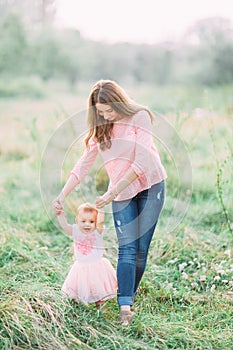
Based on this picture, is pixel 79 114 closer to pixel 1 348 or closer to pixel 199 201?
pixel 1 348

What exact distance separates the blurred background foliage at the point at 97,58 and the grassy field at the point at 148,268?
2.05 m

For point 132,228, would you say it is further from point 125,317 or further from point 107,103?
point 107,103

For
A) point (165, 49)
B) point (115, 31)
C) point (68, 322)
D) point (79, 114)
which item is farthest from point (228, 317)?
point (165, 49)

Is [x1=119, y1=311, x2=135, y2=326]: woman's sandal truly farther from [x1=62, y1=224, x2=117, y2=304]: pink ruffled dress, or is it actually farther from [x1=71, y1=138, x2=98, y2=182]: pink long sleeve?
[x1=71, y1=138, x2=98, y2=182]: pink long sleeve

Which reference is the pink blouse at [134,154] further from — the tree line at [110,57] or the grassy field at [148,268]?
the tree line at [110,57]

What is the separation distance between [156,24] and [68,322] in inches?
193

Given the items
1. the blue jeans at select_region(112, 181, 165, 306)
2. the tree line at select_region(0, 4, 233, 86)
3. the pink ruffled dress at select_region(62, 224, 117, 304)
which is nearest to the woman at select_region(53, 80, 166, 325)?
the blue jeans at select_region(112, 181, 165, 306)

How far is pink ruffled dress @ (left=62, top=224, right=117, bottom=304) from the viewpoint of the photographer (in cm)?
281

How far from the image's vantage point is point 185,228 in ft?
13.2

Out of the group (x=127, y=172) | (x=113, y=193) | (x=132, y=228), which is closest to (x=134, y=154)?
(x=127, y=172)

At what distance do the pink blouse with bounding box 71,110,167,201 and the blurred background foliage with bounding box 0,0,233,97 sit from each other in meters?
4.80

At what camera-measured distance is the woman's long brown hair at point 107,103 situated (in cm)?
269

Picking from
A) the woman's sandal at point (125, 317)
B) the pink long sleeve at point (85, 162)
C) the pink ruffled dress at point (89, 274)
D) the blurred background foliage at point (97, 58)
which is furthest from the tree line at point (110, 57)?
the woman's sandal at point (125, 317)

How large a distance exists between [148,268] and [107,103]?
122 cm
